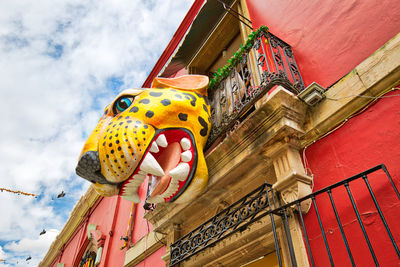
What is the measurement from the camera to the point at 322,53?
3338 mm

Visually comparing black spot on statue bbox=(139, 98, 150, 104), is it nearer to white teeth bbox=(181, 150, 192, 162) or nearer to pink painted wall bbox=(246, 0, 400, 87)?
white teeth bbox=(181, 150, 192, 162)

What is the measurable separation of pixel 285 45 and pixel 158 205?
2876mm

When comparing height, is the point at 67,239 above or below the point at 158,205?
above

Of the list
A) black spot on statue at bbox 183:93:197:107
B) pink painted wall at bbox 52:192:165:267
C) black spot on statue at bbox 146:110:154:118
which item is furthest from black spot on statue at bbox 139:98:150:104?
pink painted wall at bbox 52:192:165:267

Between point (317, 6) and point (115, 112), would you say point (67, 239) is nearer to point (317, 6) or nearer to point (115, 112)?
point (115, 112)

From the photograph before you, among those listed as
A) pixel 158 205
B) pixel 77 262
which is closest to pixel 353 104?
pixel 158 205

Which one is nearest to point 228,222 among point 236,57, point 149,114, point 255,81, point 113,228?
point 149,114

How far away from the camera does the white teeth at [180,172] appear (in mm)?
3250

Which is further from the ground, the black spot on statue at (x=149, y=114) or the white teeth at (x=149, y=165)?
the black spot on statue at (x=149, y=114)

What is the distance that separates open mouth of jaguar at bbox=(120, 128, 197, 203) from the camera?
10.6 ft

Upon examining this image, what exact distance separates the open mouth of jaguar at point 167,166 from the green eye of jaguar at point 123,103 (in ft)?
1.91

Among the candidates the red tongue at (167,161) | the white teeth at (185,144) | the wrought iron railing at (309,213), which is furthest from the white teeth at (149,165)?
the wrought iron railing at (309,213)

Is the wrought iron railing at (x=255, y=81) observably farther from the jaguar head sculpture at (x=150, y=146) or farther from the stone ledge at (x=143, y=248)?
the stone ledge at (x=143, y=248)

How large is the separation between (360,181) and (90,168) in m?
2.60
